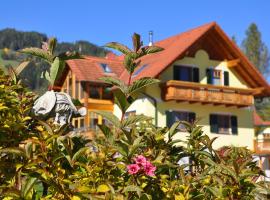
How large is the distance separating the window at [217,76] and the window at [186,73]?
105 centimetres

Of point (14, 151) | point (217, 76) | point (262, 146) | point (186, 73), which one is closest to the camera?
point (14, 151)

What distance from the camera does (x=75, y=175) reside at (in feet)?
8.55

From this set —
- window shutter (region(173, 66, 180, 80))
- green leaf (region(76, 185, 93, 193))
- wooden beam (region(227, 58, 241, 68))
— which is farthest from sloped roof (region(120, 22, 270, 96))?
green leaf (region(76, 185, 93, 193))

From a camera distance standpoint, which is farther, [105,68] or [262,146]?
[105,68]

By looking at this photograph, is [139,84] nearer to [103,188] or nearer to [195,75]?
[103,188]

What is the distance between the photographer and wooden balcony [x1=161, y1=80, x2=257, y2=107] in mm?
26281

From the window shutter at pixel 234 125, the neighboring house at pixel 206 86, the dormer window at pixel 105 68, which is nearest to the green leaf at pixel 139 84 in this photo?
the neighboring house at pixel 206 86

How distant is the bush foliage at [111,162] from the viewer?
242cm

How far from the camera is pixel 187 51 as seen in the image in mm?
27516

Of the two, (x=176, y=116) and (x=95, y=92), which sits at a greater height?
(x=95, y=92)

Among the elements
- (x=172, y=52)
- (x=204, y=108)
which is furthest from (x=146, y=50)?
(x=204, y=108)

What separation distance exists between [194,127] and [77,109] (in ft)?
3.03

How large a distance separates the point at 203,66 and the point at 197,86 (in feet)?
8.30

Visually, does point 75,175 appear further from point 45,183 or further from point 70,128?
point 70,128
